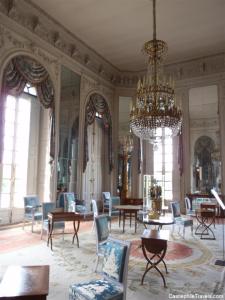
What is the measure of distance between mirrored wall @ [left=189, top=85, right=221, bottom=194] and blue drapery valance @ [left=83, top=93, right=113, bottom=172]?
332 centimetres

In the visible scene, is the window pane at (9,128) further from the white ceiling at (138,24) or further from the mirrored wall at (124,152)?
the mirrored wall at (124,152)

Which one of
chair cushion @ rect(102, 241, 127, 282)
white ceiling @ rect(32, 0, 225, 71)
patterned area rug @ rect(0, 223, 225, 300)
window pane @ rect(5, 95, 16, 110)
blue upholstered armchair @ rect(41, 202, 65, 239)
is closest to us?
chair cushion @ rect(102, 241, 127, 282)

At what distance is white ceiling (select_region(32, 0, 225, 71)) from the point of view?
7336 millimetres

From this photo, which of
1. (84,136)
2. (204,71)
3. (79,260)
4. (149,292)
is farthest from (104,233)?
(204,71)

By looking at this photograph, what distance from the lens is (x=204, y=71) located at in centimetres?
1062

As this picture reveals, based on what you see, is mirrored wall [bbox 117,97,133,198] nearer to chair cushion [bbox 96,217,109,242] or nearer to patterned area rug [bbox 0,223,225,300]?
patterned area rug [bbox 0,223,225,300]

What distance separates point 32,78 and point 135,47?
4.25 m

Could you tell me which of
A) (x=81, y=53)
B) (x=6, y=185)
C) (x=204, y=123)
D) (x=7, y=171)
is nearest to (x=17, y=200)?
(x=6, y=185)

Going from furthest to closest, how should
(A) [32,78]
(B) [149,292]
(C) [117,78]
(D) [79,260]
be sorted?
(C) [117,78], (A) [32,78], (D) [79,260], (B) [149,292]

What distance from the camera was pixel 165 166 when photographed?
11.1m

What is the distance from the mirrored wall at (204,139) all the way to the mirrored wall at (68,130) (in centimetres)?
466

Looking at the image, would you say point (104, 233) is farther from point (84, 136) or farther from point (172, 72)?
point (172, 72)

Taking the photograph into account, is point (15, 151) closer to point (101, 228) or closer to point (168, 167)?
point (101, 228)

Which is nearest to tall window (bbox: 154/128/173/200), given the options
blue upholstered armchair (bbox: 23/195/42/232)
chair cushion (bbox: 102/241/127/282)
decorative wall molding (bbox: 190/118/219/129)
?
decorative wall molding (bbox: 190/118/219/129)
